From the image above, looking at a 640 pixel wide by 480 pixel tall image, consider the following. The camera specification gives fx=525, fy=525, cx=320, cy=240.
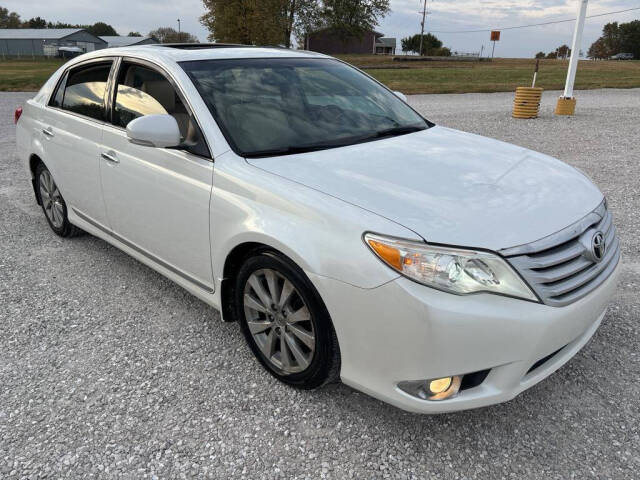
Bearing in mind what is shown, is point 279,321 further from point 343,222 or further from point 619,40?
point 619,40

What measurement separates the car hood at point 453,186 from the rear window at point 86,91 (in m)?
1.76

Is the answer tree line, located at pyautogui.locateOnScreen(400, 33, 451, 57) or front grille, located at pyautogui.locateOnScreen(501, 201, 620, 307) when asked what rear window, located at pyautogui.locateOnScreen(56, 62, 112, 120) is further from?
tree line, located at pyautogui.locateOnScreen(400, 33, 451, 57)

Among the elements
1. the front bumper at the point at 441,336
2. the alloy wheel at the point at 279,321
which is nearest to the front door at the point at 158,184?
the alloy wheel at the point at 279,321

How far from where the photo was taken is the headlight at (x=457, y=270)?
2.03 metres

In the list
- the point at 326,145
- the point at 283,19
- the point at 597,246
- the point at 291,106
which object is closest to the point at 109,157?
the point at 291,106

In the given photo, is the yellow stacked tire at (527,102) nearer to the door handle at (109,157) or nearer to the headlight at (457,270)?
the door handle at (109,157)

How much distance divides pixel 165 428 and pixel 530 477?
164 centimetres

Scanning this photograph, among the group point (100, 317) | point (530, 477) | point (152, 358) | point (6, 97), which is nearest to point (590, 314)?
point (530, 477)

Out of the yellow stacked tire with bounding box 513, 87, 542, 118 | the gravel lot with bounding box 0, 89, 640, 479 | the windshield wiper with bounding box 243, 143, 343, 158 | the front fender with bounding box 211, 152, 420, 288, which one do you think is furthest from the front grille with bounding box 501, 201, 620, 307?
the yellow stacked tire with bounding box 513, 87, 542, 118

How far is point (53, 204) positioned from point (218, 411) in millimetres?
3144

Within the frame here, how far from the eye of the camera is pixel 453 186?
245 centimetres

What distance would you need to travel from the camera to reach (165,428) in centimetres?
249

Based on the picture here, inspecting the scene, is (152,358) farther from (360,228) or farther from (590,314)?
(590,314)

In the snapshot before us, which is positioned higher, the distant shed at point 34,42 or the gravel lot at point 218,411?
the distant shed at point 34,42
